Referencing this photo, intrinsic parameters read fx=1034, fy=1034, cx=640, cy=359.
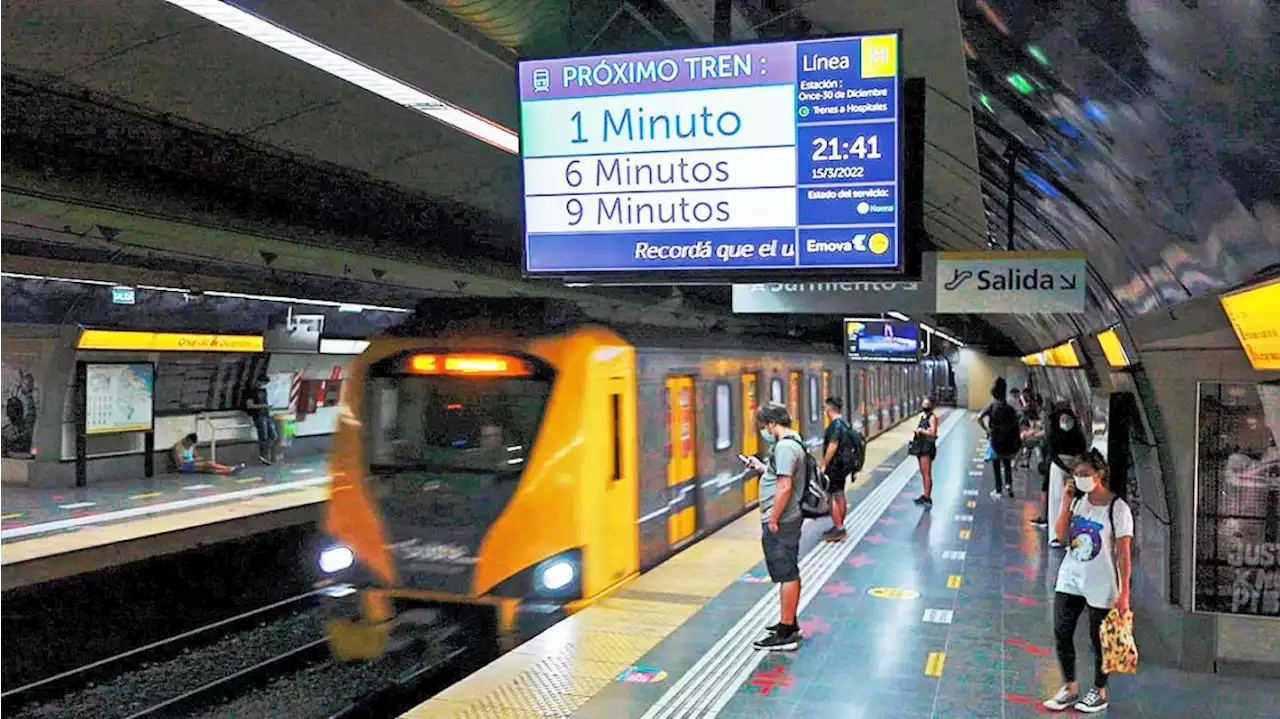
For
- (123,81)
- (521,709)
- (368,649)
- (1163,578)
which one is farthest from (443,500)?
(1163,578)

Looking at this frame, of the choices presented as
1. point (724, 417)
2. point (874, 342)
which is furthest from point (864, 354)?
point (724, 417)

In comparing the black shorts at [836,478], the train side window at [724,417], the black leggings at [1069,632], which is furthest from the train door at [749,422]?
the black leggings at [1069,632]

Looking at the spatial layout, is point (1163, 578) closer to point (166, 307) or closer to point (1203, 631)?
point (1203, 631)

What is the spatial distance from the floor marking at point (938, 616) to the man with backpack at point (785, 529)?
50.7 inches

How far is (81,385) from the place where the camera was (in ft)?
53.7

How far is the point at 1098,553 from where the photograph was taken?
5586 mm

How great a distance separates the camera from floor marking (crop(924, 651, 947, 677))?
247 inches

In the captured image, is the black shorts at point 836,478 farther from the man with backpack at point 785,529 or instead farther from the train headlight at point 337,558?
the train headlight at point 337,558

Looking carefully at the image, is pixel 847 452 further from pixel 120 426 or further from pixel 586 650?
pixel 120 426

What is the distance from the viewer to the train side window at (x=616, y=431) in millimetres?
7969

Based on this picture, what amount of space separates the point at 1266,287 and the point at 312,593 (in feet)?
28.2

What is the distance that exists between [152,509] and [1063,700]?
509 inches

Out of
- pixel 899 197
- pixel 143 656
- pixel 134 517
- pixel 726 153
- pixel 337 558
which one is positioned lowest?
pixel 143 656

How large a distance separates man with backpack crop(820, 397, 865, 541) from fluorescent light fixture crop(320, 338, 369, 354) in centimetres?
1127
